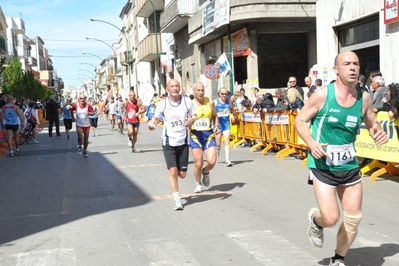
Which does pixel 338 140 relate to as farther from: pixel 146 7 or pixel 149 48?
pixel 149 48

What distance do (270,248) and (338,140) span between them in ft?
5.06

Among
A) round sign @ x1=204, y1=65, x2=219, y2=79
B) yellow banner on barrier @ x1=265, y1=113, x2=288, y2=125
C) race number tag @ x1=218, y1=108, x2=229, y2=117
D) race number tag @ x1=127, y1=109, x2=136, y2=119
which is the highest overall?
round sign @ x1=204, y1=65, x2=219, y2=79

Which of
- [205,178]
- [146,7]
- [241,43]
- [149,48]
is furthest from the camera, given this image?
[149,48]

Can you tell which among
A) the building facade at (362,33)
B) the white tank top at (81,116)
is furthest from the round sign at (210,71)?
the white tank top at (81,116)

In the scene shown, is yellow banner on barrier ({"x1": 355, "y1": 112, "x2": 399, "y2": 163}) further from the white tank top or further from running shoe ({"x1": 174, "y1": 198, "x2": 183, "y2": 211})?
the white tank top

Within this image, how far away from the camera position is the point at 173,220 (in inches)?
288

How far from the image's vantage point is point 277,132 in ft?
49.3

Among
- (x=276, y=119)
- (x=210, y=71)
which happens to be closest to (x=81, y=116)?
(x=276, y=119)

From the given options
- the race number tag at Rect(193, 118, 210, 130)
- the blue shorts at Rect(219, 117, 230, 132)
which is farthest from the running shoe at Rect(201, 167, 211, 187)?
the blue shorts at Rect(219, 117, 230, 132)

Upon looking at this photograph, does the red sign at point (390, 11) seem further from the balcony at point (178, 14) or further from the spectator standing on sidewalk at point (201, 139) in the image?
the balcony at point (178, 14)

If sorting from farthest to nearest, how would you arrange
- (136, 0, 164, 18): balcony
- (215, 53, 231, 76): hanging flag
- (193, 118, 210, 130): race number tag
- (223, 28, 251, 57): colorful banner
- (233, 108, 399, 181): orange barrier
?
(136, 0, 164, 18): balcony → (223, 28, 251, 57): colorful banner → (215, 53, 231, 76): hanging flag → (233, 108, 399, 181): orange barrier → (193, 118, 210, 130): race number tag

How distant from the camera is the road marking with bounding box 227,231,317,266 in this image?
5.33 metres

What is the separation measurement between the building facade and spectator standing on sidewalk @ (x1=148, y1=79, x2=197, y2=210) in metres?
8.12

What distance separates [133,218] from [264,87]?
20366 mm
